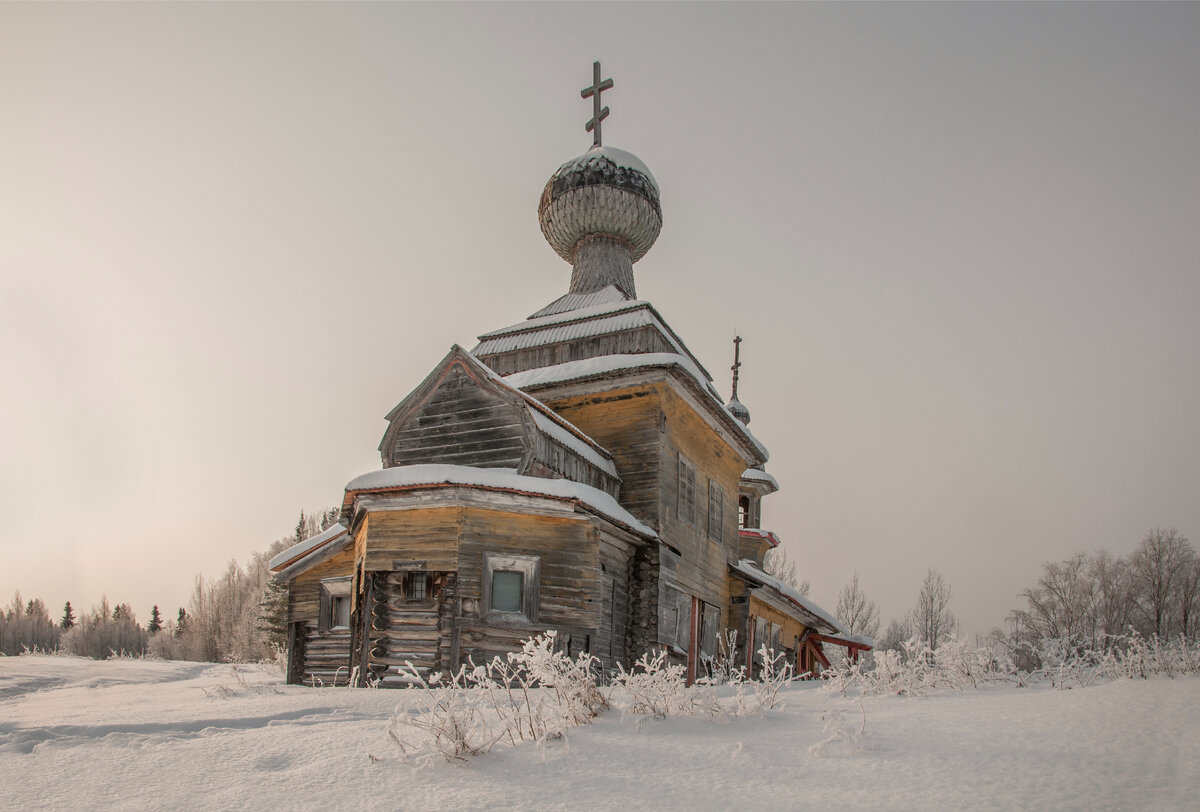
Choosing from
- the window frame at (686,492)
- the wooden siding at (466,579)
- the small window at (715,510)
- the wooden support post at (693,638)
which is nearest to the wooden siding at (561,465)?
the wooden siding at (466,579)

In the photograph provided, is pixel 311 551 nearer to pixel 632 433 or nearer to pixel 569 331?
pixel 632 433

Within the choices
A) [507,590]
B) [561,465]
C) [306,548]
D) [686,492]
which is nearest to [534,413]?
[561,465]

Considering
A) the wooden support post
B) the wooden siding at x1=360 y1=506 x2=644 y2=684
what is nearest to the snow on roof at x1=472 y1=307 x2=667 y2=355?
the wooden siding at x1=360 y1=506 x2=644 y2=684

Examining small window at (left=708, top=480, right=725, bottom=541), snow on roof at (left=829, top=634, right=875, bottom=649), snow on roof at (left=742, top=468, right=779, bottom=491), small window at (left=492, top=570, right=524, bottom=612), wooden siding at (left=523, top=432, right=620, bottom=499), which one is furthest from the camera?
snow on roof at (left=742, top=468, right=779, bottom=491)

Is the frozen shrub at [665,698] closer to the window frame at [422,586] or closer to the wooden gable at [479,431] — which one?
the window frame at [422,586]

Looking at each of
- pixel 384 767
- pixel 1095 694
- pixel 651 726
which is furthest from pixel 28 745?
pixel 1095 694

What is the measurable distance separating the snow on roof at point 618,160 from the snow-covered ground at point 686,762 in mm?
18983

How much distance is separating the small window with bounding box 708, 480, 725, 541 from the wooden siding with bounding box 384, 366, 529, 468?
23.5 ft

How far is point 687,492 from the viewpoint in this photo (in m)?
19.2

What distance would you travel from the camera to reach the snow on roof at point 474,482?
13.7 metres

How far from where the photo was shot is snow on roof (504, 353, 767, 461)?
1759 centimetres

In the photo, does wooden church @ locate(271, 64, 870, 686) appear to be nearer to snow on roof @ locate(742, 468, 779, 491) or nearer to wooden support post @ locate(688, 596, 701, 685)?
wooden support post @ locate(688, 596, 701, 685)

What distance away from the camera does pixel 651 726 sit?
21.0 ft

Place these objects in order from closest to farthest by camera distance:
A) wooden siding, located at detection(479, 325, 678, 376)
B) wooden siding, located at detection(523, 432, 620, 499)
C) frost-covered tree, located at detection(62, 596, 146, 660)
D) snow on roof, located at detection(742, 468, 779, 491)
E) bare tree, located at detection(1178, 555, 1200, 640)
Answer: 1. wooden siding, located at detection(523, 432, 620, 499)
2. wooden siding, located at detection(479, 325, 678, 376)
3. snow on roof, located at detection(742, 468, 779, 491)
4. bare tree, located at detection(1178, 555, 1200, 640)
5. frost-covered tree, located at detection(62, 596, 146, 660)
